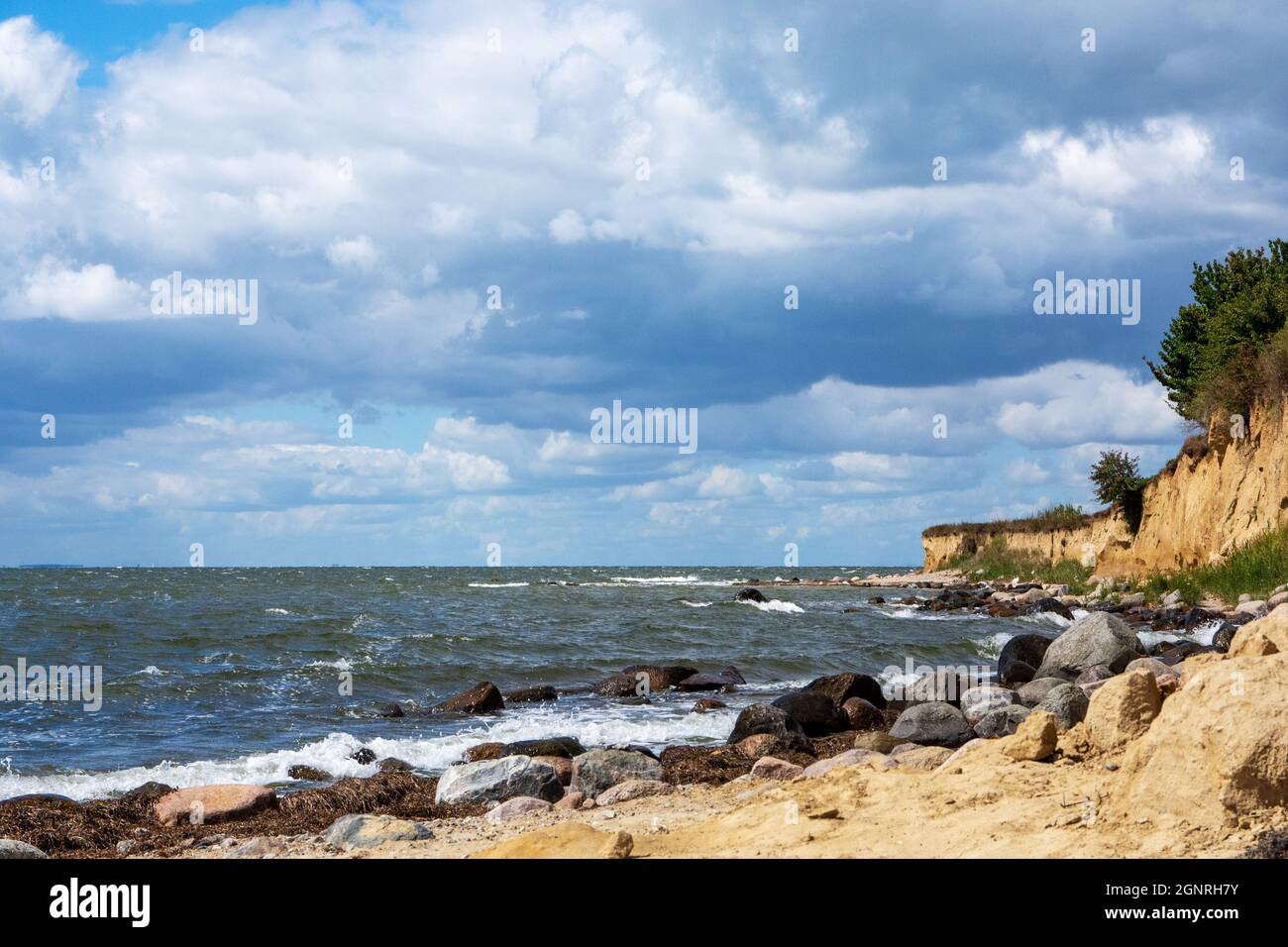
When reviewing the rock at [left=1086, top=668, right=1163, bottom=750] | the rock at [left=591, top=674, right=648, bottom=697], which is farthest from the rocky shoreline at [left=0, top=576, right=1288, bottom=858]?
the rock at [left=591, top=674, right=648, bottom=697]

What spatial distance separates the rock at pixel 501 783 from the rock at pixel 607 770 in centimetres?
31

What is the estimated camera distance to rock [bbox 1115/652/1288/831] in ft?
19.2

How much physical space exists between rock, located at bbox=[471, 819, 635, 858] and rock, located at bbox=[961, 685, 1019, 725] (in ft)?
27.5

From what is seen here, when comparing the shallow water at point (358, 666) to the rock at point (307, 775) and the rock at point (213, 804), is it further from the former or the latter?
the rock at point (213, 804)

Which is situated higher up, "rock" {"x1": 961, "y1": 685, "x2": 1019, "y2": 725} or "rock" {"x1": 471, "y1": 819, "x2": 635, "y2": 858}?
"rock" {"x1": 471, "y1": 819, "x2": 635, "y2": 858}

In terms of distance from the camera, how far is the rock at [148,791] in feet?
40.4

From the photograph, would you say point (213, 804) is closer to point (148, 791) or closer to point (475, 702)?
point (148, 791)

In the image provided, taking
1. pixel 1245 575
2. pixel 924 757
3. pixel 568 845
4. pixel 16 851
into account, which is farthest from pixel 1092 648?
pixel 16 851

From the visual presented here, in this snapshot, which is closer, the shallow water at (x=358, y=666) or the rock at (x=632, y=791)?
the rock at (x=632, y=791)

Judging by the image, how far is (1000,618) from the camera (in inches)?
1729

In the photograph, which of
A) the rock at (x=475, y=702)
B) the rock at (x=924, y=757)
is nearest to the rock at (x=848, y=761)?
the rock at (x=924, y=757)

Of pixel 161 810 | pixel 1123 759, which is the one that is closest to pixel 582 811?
pixel 161 810

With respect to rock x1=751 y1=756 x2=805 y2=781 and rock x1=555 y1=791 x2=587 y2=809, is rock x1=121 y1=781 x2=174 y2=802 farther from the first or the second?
rock x1=751 y1=756 x2=805 y2=781

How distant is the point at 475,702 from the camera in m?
19.7
